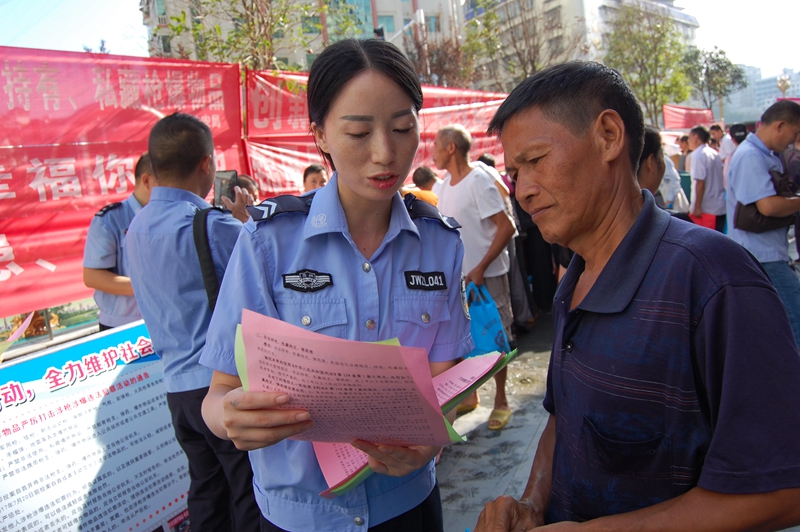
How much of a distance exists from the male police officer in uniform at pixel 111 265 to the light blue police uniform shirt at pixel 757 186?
3696 mm

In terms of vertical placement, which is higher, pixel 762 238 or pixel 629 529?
pixel 762 238

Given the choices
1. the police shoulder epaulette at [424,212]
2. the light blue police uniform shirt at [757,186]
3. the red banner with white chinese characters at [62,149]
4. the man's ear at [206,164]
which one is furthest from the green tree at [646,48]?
the police shoulder epaulette at [424,212]

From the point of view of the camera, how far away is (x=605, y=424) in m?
1.00

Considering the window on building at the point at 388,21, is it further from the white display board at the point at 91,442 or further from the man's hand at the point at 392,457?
the man's hand at the point at 392,457

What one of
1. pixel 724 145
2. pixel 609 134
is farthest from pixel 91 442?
pixel 724 145

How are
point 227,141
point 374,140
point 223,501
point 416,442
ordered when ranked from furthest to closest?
point 227,141
point 223,501
point 374,140
point 416,442

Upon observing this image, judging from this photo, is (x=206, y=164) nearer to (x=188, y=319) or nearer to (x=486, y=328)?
(x=188, y=319)

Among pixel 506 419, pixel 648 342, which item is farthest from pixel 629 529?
pixel 506 419

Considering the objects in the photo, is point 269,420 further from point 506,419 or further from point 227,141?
point 227,141

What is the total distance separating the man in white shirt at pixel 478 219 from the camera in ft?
→ 12.6

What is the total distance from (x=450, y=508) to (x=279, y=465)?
6.13ft

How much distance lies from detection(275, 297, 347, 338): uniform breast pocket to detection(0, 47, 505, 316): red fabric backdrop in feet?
10.2

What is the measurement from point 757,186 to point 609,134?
285 cm

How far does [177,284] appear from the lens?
216 cm
